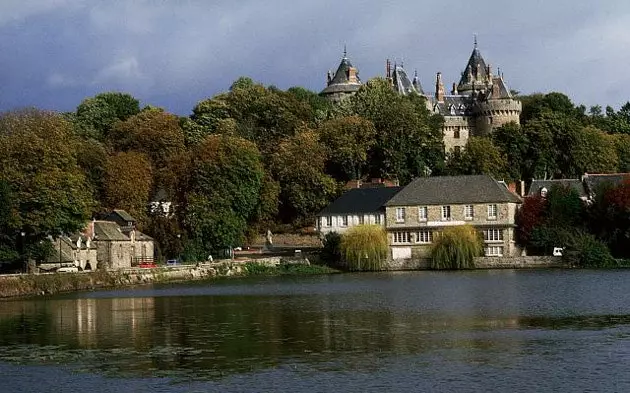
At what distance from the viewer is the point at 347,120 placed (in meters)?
88.1

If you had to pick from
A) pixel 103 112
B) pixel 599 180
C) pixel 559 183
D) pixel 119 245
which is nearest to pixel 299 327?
pixel 119 245

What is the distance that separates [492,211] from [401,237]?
21.3ft

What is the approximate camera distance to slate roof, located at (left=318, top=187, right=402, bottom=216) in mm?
77750

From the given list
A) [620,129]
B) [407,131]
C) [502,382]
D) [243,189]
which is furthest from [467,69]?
[502,382]

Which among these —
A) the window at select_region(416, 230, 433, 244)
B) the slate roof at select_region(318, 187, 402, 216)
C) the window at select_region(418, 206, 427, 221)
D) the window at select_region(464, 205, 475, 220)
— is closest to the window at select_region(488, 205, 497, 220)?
the window at select_region(464, 205, 475, 220)

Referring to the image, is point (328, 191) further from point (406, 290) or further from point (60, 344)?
point (60, 344)

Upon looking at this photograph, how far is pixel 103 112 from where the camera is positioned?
9806 cm

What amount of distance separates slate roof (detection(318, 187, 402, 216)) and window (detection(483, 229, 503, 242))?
25.2 feet

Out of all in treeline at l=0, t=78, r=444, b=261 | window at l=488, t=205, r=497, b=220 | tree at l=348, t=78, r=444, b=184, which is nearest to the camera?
treeline at l=0, t=78, r=444, b=261

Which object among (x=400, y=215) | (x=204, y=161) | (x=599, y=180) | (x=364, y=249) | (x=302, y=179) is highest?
(x=204, y=161)

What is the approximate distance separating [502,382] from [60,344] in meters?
14.0

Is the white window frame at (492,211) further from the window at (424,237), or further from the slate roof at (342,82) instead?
the slate roof at (342,82)

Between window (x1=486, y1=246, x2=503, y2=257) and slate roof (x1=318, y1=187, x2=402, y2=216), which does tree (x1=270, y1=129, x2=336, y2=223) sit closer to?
slate roof (x1=318, y1=187, x2=402, y2=216)

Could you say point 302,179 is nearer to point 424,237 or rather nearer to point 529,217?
point 424,237
